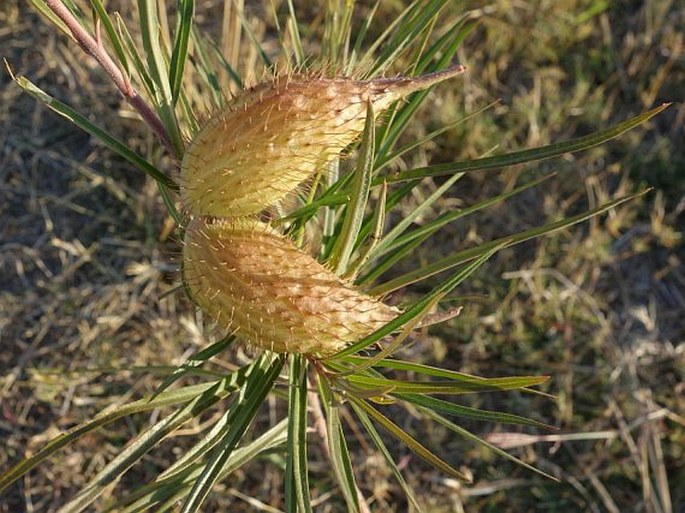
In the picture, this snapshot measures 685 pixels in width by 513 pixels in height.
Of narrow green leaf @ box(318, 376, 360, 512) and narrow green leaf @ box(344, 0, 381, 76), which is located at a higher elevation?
narrow green leaf @ box(344, 0, 381, 76)

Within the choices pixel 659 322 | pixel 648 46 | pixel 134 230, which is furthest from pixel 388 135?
pixel 648 46

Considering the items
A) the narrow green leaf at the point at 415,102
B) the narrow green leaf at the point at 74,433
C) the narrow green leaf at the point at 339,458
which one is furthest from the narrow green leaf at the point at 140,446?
the narrow green leaf at the point at 415,102

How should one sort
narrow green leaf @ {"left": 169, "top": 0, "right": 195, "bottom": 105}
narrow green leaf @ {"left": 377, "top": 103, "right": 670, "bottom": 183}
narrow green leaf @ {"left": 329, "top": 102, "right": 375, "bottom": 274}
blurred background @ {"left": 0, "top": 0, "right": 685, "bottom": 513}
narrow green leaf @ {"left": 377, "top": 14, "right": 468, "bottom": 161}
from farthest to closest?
blurred background @ {"left": 0, "top": 0, "right": 685, "bottom": 513}, narrow green leaf @ {"left": 377, "top": 14, "right": 468, "bottom": 161}, narrow green leaf @ {"left": 169, "top": 0, "right": 195, "bottom": 105}, narrow green leaf @ {"left": 377, "top": 103, "right": 670, "bottom": 183}, narrow green leaf @ {"left": 329, "top": 102, "right": 375, "bottom": 274}

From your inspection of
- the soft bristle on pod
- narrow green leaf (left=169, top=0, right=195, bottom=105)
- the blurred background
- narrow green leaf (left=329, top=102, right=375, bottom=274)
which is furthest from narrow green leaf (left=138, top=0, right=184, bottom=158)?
the blurred background

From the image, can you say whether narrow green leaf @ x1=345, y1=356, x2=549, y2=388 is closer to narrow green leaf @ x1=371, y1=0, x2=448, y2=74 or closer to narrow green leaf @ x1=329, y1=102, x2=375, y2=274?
narrow green leaf @ x1=329, y1=102, x2=375, y2=274

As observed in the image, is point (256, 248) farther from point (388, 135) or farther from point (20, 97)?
point (20, 97)
